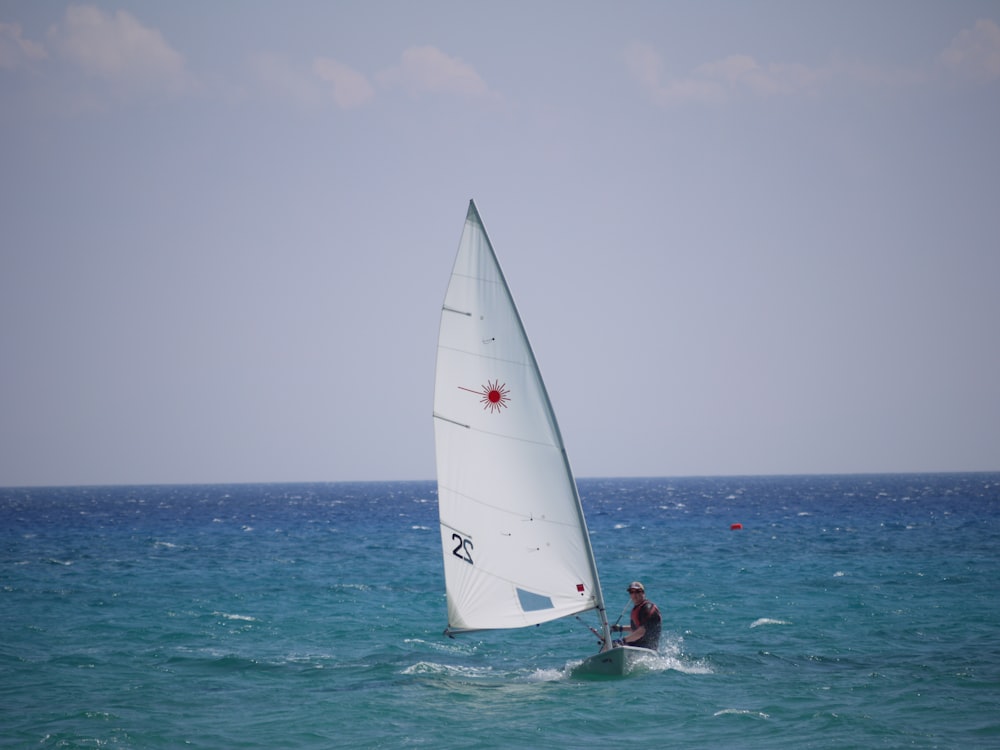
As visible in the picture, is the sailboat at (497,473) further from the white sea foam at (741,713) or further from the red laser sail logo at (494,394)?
the white sea foam at (741,713)

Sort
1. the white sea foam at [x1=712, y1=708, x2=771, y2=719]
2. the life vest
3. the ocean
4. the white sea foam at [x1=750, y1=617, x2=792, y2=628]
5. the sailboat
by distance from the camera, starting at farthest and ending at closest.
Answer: the white sea foam at [x1=750, y1=617, x2=792, y2=628] → the life vest → the sailboat → the white sea foam at [x1=712, y1=708, x2=771, y2=719] → the ocean

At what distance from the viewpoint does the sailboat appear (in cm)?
1756

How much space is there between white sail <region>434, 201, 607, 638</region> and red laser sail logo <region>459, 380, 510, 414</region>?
0.06ft

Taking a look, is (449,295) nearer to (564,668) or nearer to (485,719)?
(485,719)

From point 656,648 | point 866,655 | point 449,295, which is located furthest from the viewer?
point 866,655

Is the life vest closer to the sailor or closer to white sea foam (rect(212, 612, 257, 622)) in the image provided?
the sailor

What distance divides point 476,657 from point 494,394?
925cm

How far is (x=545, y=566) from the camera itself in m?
18.3

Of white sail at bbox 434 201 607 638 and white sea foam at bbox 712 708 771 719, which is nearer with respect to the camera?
white sea foam at bbox 712 708 771 719

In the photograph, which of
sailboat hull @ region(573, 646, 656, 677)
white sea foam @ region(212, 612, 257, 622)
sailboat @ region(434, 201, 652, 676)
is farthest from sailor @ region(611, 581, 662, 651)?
white sea foam @ region(212, 612, 257, 622)

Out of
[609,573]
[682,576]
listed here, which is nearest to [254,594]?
[609,573]

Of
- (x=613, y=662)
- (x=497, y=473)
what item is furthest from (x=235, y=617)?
(x=497, y=473)

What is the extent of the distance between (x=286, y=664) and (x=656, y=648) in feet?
30.3

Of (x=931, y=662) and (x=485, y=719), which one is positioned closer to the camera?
(x=485, y=719)
